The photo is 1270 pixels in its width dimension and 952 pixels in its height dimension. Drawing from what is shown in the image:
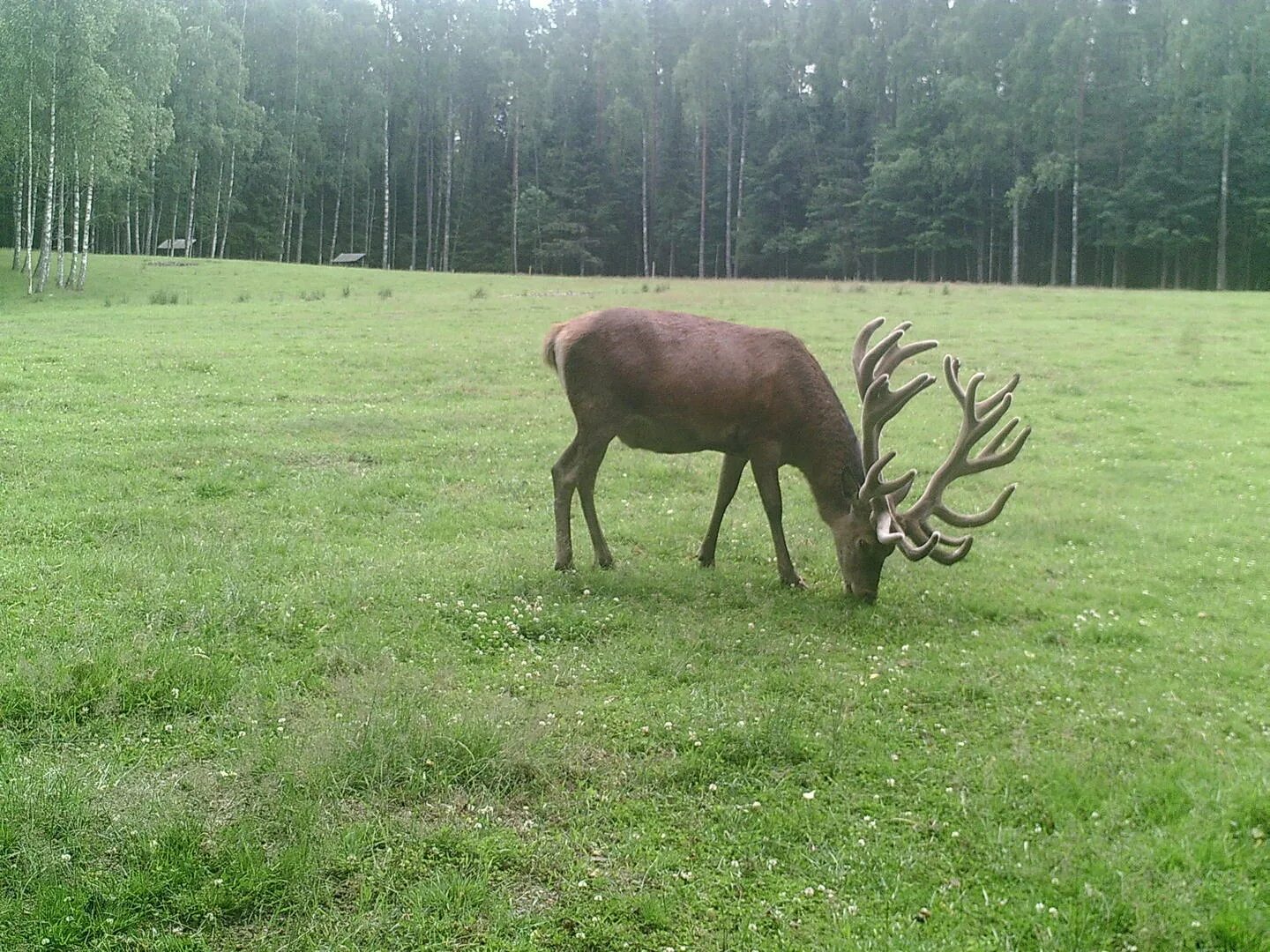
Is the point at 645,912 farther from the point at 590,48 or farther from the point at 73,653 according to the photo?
the point at 590,48

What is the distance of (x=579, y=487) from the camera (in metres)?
7.91

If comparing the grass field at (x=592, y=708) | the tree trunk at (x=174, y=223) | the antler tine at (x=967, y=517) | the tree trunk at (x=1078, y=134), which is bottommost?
the grass field at (x=592, y=708)

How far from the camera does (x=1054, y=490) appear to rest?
10867 millimetres

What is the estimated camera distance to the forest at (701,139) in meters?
44.2

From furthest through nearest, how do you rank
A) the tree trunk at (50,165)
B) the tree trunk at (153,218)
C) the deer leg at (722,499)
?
the tree trunk at (153,218) → the tree trunk at (50,165) → the deer leg at (722,499)

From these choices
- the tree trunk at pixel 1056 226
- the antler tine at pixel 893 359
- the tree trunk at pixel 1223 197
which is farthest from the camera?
the tree trunk at pixel 1056 226

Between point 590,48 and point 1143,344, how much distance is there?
48448 millimetres

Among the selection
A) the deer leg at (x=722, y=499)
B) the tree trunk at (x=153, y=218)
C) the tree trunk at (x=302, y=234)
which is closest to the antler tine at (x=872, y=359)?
the deer leg at (x=722, y=499)

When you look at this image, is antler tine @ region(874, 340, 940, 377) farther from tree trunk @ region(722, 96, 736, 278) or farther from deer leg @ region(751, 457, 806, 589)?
tree trunk @ region(722, 96, 736, 278)

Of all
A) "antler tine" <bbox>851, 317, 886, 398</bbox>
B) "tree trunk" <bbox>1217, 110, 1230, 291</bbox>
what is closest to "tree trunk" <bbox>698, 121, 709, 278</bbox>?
"tree trunk" <bbox>1217, 110, 1230, 291</bbox>

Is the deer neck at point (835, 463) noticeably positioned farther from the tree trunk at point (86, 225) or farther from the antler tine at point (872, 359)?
the tree trunk at point (86, 225)

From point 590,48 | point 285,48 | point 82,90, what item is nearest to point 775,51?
point 590,48

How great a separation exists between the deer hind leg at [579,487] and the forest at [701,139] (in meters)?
32.7

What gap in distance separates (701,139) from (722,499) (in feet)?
167
